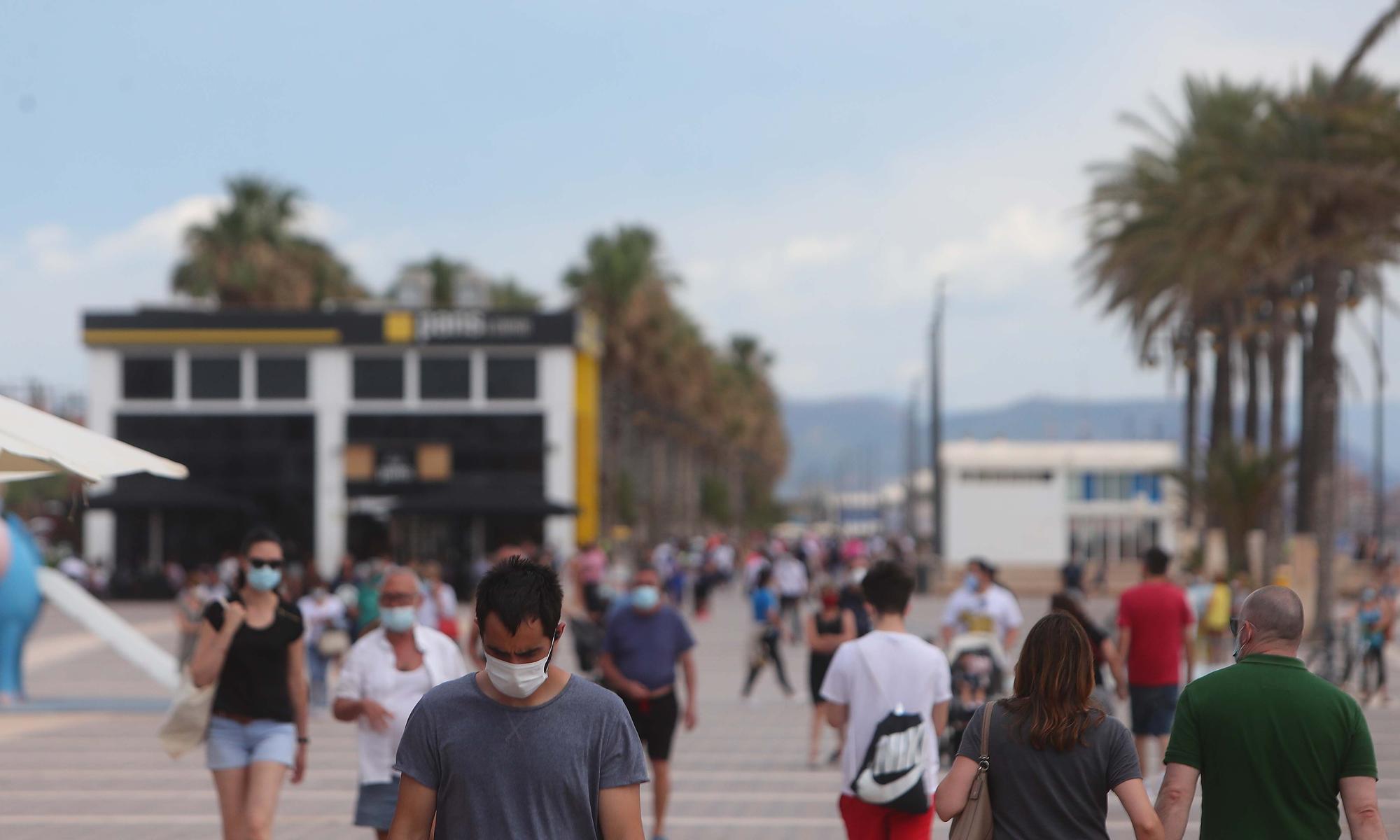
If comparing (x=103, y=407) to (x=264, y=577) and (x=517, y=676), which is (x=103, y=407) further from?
(x=517, y=676)

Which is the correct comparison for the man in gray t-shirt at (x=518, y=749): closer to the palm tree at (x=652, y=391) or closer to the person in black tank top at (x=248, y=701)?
the person in black tank top at (x=248, y=701)

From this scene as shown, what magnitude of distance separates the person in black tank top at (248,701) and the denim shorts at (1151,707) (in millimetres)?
6011

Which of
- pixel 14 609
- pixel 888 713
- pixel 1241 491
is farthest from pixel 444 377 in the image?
pixel 888 713

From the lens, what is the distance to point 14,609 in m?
21.1

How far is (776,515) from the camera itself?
130500mm

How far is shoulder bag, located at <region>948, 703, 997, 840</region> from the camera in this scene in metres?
5.07

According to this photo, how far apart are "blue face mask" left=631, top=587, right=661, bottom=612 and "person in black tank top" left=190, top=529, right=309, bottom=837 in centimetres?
320

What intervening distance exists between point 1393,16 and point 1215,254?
12.9 metres

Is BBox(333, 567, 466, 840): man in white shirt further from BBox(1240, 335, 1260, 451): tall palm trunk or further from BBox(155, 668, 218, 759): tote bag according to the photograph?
BBox(1240, 335, 1260, 451): tall palm trunk

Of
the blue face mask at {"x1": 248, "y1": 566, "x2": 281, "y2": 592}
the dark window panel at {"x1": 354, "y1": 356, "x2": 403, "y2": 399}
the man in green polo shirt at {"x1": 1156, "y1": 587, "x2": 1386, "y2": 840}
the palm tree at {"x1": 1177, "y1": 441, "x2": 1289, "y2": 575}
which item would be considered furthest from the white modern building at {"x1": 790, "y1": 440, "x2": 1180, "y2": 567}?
the man in green polo shirt at {"x1": 1156, "y1": 587, "x2": 1386, "y2": 840}

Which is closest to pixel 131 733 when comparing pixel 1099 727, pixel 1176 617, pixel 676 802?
pixel 676 802

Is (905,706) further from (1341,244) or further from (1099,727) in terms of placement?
(1341,244)

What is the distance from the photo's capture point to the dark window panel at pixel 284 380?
5119 cm

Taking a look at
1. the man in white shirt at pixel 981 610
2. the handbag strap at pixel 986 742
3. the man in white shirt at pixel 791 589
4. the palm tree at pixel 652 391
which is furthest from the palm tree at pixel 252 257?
the handbag strap at pixel 986 742
